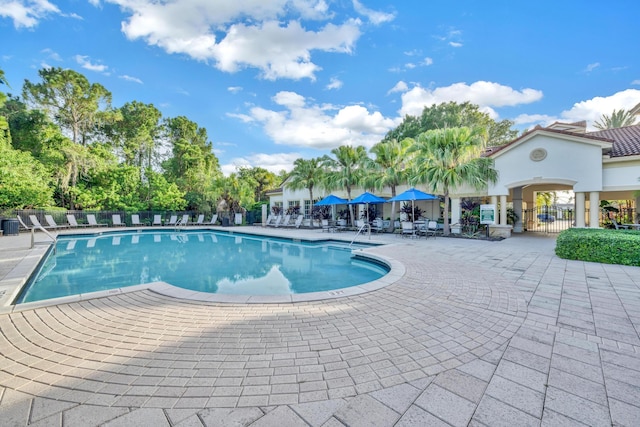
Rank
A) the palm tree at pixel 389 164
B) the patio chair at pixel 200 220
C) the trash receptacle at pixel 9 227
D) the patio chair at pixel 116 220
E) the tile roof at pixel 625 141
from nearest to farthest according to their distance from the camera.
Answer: the tile roof at pixel 625 141
the trash receptacle at pixel 9 227
the palm tree at pixel 389 164
the patio chair at pixel 116 220
the patio chair at pixel 200 220

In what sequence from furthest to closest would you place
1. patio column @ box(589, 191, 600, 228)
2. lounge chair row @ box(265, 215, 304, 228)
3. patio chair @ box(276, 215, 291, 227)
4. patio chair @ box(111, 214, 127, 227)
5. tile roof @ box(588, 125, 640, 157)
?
patio chair @ box(276, 215, 291, 227)
patio chair @ box(111, 214, 127, 227)
lounge chair row @ box(265, 215, 304, 228)
patio column @ box(589, 191, 600, 228)
tile roof @ box(588, 125, 640, 157)

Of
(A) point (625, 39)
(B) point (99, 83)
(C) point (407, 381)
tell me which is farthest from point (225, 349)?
(B) point (99, 83)

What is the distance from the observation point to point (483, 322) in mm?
3469

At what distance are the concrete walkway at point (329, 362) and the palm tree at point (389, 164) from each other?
12374 mm

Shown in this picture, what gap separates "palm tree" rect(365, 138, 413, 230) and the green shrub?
901cm

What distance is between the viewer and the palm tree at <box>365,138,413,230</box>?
53.8ft

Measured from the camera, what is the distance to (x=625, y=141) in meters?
12.6

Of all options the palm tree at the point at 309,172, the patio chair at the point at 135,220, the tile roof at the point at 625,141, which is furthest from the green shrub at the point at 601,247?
the patio chair at the point at 135,220

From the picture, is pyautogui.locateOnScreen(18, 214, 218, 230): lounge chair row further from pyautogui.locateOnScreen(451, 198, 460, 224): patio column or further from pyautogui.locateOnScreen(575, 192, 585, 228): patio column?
pyautogui.locateOnScreen(575, 192, 585, 228): patio column

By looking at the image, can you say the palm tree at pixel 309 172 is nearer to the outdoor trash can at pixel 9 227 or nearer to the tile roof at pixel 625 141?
the tile roof at pixel 625 141

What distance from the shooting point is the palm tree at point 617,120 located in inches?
960

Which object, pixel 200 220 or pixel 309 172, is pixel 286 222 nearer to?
pixel 309 172

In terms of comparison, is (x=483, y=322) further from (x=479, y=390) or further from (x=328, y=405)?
(x=328, y=405)

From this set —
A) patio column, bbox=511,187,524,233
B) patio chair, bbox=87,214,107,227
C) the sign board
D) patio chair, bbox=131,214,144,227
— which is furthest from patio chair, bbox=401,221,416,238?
patio chair, bbox=87,214,107,227
